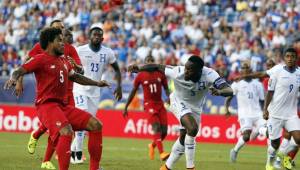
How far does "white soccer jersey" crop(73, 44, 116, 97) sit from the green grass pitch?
5.25 ft

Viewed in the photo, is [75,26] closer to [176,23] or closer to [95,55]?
[176,23]

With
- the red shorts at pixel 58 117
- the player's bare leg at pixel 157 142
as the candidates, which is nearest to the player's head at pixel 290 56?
the player's bare leg at pixel 157 142

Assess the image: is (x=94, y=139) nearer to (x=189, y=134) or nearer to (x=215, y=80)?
(x=189, y=134)

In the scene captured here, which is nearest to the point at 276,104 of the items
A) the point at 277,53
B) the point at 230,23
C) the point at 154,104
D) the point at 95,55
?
the point at 95,55

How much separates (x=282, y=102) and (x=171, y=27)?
18.8 m

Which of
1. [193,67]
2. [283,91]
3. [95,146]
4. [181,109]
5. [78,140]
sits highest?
[193,67]

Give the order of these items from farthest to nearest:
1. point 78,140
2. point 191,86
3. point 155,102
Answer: point 155,102
point 78,140
point 191,86

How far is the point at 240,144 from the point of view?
71.5 feet

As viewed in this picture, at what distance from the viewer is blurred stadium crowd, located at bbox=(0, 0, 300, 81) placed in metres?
34.1

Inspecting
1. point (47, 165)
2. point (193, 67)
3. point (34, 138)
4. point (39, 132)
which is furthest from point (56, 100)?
point (34, 138)

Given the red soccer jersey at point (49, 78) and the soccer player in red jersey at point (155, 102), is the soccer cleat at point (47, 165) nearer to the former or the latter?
the red soccer jersey at point (49, 78)

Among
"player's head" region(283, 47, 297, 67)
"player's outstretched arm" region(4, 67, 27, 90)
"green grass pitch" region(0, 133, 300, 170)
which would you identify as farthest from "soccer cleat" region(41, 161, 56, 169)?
"player's head" region(283, 47, 297, 67)

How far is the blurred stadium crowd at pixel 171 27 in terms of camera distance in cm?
3406

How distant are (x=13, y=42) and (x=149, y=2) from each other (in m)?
6.16
